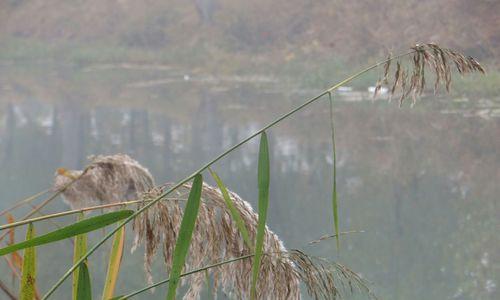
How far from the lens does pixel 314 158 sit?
5938mm

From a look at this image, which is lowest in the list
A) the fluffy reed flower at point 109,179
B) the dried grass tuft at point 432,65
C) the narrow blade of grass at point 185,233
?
the narrow blade of grass at point 185,233

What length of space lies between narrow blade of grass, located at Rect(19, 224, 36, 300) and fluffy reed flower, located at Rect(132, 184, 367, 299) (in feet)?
0.41

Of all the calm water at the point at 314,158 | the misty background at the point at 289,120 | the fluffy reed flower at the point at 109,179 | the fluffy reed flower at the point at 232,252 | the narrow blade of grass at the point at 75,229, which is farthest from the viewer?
the misty background at the point at 289,120

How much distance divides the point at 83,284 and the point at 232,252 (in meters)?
0.19

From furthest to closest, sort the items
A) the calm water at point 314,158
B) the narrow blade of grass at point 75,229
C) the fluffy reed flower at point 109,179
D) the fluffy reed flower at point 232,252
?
the calm water at point 314,158 → the fluffy reed flower at point 109,179 → the fluffy reed flower at point 232,252 → the narrow blade of grass at point 75,229

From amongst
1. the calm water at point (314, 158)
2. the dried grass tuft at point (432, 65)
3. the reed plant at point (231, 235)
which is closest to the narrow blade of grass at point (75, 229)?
the reed plant at point (231, 235)

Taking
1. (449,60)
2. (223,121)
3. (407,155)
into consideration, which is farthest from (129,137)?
(449,60)

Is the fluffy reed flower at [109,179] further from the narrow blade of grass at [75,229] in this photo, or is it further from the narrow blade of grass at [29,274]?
the narrow blade of grass at [75,229]

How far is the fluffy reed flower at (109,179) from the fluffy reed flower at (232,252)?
0.38 m

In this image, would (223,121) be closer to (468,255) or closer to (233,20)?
(468,255)

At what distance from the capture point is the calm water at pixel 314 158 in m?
3.73

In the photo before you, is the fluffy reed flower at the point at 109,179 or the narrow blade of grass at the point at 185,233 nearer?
the narrow blade of grass at the point at 185,233

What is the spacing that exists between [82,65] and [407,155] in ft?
22.6

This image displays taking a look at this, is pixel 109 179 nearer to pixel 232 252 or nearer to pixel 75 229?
pixel 232 252
